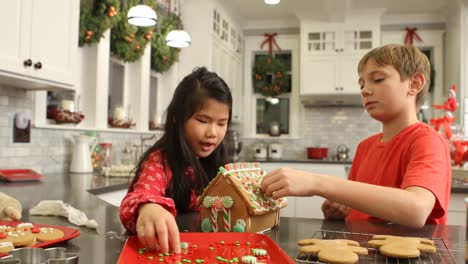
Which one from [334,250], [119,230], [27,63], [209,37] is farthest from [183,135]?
[209,37]

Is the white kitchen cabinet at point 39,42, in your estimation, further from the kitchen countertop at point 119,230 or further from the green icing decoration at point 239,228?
the green icing decoration at point 239,228

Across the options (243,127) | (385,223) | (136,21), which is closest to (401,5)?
(243,127)

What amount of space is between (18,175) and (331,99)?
167 inches

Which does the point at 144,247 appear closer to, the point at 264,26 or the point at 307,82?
the point at 307,82

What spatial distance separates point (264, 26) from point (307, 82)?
1114 millimetres

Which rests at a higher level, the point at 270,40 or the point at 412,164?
the point at 270,40

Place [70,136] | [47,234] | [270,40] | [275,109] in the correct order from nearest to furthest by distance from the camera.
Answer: [47,234]
[70,136]
[270,40]
[275,109]

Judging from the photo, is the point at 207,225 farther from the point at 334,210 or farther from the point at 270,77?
the point at 270,77

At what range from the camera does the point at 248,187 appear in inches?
40.6

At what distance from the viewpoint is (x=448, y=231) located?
1118mm

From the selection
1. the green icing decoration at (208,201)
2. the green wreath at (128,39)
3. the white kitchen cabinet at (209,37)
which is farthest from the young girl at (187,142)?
the white kitchen cabinet at (209,37)

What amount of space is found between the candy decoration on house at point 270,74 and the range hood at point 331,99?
0.35 m

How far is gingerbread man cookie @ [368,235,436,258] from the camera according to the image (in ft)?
2.61

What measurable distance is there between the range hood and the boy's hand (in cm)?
436
